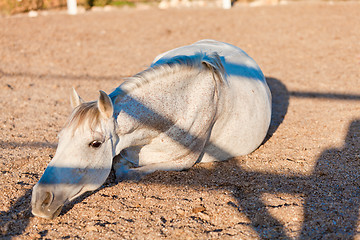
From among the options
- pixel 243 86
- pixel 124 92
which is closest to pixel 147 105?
pixel 124 92

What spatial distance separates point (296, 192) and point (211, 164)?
86cm

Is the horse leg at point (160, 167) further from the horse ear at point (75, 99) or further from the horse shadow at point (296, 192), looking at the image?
the horse ear at point (75, 99)

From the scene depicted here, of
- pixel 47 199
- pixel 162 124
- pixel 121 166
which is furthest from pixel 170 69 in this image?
pixel 47 199

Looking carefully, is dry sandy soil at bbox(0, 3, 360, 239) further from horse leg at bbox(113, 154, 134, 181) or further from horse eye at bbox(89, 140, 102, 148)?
horse eye at bbox(89, 140, 102, 148)

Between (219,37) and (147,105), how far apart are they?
5592 millimetres

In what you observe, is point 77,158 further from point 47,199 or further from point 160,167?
point 160,167

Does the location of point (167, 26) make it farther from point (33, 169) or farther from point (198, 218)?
point (198, 218)

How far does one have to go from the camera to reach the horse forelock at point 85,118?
2.59 meters

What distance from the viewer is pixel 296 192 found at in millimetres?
2977

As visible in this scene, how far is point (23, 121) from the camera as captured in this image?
4.54 m

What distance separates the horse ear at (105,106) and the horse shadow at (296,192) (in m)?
0.74

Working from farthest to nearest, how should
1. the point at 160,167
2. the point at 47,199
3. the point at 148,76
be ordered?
1. the point at 160,167
2. the point at 148,76
3. the point at 47,199

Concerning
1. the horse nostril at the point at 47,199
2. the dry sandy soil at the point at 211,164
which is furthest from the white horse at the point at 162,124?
the dry sandy soil at the point at 211,164

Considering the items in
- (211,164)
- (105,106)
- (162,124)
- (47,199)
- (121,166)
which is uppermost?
(105,106)
